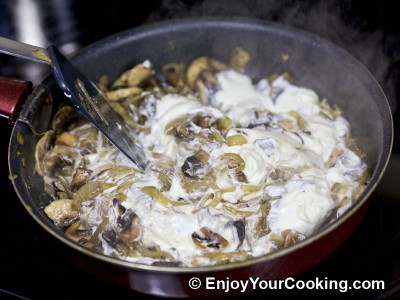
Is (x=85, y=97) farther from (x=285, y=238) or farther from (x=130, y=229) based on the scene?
(x=285, y=238)

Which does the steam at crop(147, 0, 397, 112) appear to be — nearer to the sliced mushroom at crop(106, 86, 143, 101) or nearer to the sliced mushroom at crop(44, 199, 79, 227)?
the sliced mushroom at crop(106, 86, 143, 101)

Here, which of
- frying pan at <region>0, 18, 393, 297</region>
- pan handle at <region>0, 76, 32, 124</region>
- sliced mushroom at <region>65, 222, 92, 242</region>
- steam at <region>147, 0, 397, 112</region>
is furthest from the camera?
steam at <region>147, 0, 397, 112</region>

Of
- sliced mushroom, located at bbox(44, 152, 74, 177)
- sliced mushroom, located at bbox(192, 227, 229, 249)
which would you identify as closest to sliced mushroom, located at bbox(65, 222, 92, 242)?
sliced mushroom, located at bbox(44, 152, 74, 177)


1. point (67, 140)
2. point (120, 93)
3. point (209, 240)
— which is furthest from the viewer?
point (120, 93)

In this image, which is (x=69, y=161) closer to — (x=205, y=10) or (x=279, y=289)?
(x=279, y=289)

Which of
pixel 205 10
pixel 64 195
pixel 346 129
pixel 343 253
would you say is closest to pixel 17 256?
pixel 64 195

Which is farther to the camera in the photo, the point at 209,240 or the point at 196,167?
the point at 196,167


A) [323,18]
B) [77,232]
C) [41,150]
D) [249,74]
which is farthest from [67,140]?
[323,18]

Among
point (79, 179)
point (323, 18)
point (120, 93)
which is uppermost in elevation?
point (323, 18)
